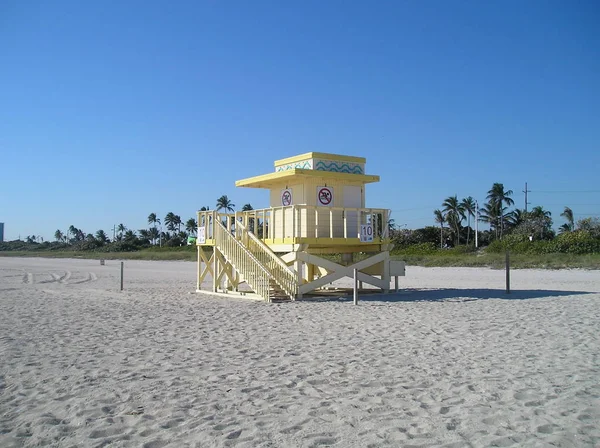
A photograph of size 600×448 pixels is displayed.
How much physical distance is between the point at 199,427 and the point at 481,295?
13.9 metres

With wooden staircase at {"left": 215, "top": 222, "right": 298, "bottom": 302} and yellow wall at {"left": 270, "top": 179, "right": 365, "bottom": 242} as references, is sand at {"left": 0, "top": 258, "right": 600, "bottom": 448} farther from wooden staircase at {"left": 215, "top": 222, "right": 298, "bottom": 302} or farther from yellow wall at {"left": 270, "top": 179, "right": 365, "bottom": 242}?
yellow wall at {"left": 270, "top": 179, "right": 365, "bottom": 242}

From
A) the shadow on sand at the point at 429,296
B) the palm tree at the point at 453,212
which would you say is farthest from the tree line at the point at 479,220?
the shadow on sand at the point at 429,296

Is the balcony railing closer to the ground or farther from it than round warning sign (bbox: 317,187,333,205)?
closer to the ground

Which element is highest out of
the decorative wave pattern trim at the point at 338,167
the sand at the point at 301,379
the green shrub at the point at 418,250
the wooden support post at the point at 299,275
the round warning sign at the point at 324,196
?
the decorative wave pattern trim at the point at 338,167

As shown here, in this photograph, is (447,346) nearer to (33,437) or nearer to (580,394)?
(580,394)

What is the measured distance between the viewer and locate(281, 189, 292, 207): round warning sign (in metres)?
17.1

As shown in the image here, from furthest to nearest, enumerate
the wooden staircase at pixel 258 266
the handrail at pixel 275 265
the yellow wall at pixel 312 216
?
the yellow wall at pixel 312 216, the handrail at pixel 275 265, the wooden staircase at pixel 258 266

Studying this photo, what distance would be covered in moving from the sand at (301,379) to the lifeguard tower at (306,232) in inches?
133

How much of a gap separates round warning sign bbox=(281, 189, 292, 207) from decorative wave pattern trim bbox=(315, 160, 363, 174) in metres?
1.33

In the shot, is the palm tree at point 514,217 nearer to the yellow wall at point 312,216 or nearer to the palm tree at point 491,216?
the palm tree at point 491,216

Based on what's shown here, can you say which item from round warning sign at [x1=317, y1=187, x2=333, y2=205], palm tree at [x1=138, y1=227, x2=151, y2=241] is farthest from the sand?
palm tree at [x1=138, y1=227, x2=151, y2=241]

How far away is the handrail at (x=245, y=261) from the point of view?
49.6 feet

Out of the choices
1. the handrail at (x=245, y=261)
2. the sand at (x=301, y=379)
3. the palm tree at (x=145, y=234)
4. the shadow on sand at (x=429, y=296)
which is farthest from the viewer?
the palm tree at (x=145, y=234)

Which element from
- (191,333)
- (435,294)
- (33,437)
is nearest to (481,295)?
(435,294)
